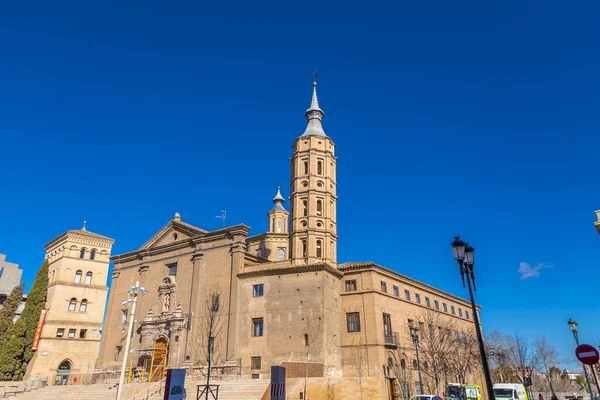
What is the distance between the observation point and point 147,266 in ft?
154

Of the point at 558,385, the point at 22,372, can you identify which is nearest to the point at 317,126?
the point at 22,372

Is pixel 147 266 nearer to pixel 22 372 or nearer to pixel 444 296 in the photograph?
pixel 22 372

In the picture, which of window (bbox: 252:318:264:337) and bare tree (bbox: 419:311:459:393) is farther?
bare tree (bbox: 419:311:459:393)

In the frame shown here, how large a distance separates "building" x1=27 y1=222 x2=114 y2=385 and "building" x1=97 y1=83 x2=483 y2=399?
6.56 m

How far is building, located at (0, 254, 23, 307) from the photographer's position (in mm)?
56656

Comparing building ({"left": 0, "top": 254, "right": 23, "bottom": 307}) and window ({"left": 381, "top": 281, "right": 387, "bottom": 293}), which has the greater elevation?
building ({"left": 0, "top": 254, "right": 23, "bottom": 307})

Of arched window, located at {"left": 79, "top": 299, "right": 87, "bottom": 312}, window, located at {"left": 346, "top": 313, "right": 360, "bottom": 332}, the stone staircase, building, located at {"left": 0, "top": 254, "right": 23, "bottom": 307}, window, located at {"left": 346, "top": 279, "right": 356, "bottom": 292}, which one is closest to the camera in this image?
the stone staircase

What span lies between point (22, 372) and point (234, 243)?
27.2 metres

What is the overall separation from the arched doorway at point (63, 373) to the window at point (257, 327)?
25.5 meters

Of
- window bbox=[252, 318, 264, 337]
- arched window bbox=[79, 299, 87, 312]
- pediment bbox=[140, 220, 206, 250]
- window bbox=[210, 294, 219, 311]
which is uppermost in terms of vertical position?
pediment bbox=[140, 220, 206, 250]

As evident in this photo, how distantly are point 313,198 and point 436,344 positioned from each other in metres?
17.0

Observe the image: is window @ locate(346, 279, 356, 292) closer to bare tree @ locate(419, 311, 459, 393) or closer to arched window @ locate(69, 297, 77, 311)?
bare tree @ locate(419, 311, 459, 393)

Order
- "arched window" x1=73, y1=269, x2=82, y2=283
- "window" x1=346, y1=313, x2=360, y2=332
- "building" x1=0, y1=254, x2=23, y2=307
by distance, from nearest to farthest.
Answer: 1. "window" x1=346, y1=313, x2=360, y2=332
2. "arched window" x1=73, y1=269, x2=82, y2=283
3. "building" x1=0, y1=254, x2=23, y2=307

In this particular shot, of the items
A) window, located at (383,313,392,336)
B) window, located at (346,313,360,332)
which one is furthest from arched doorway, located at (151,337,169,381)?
window, located at (383,313,392,336)
